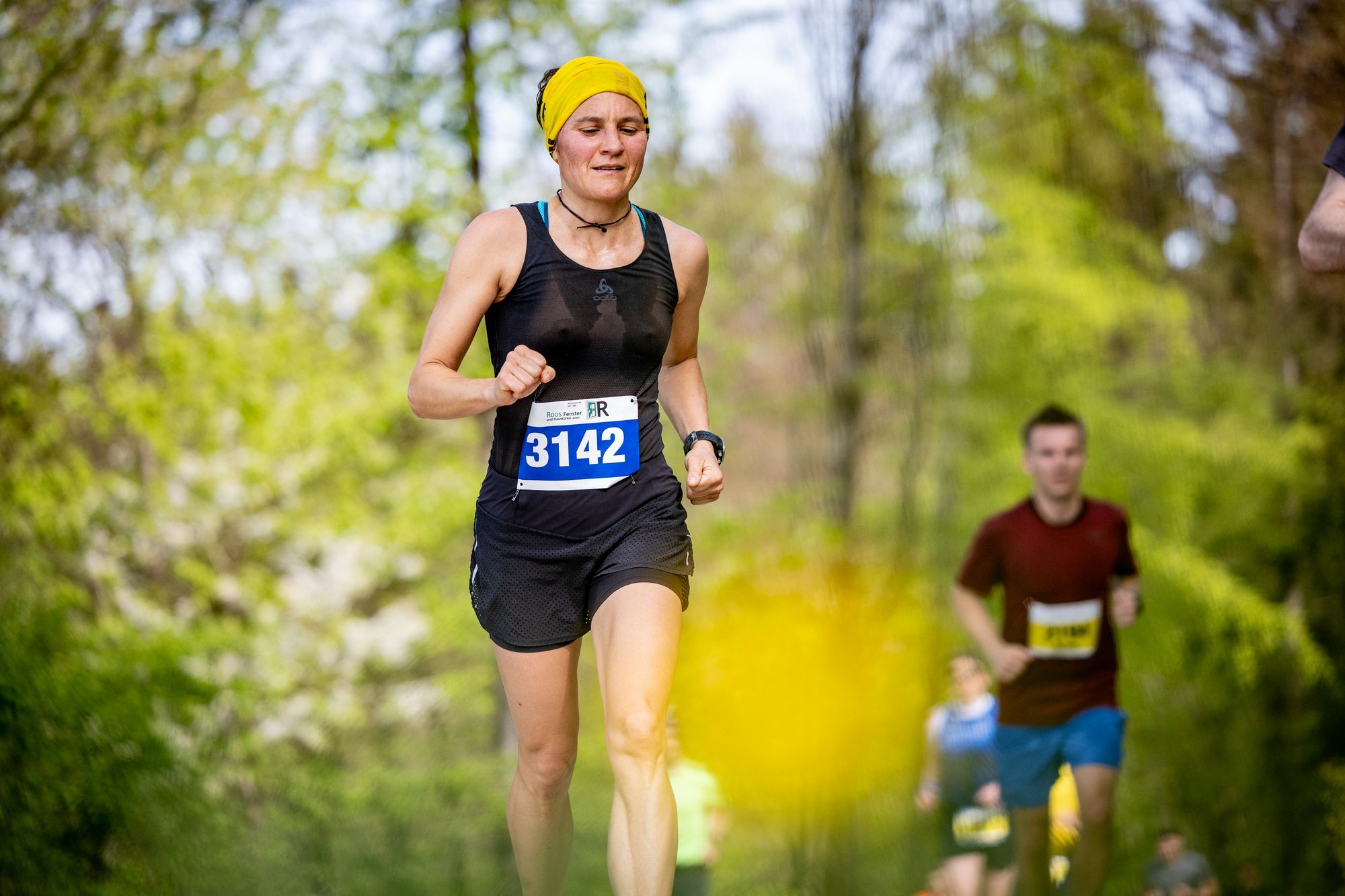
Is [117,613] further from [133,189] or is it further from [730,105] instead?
[730,105]

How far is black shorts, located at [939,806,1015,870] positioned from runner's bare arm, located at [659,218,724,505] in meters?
3.33

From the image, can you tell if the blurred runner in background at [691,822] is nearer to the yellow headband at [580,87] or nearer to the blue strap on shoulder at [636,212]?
the blue strap on shoulder at [636,212]

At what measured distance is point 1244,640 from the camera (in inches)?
359

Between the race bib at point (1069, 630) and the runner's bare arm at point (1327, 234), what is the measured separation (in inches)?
92.5

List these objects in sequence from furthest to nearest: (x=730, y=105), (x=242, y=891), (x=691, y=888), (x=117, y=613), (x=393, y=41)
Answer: (x=117, y=613) → (x=730, y=105) → (x=393, y=41) → (x=242, y=891) → (x=691, y=888)

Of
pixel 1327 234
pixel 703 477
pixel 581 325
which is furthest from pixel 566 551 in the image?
pixel 1327 234

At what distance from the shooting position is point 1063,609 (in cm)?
416

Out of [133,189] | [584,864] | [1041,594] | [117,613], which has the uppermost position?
[133,189]

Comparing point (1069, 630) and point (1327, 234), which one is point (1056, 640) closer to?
point (1069, 630)

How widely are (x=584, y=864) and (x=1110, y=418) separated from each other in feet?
19.1

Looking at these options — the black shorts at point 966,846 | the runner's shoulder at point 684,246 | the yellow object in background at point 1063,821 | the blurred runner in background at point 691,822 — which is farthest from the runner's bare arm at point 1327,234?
the black shorts at point 966,846

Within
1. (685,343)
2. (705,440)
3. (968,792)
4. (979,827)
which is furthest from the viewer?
(968,792)

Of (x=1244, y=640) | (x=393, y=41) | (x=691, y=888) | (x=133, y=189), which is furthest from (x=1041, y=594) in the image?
(x=133, y=189)

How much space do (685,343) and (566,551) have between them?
2.00 feet
